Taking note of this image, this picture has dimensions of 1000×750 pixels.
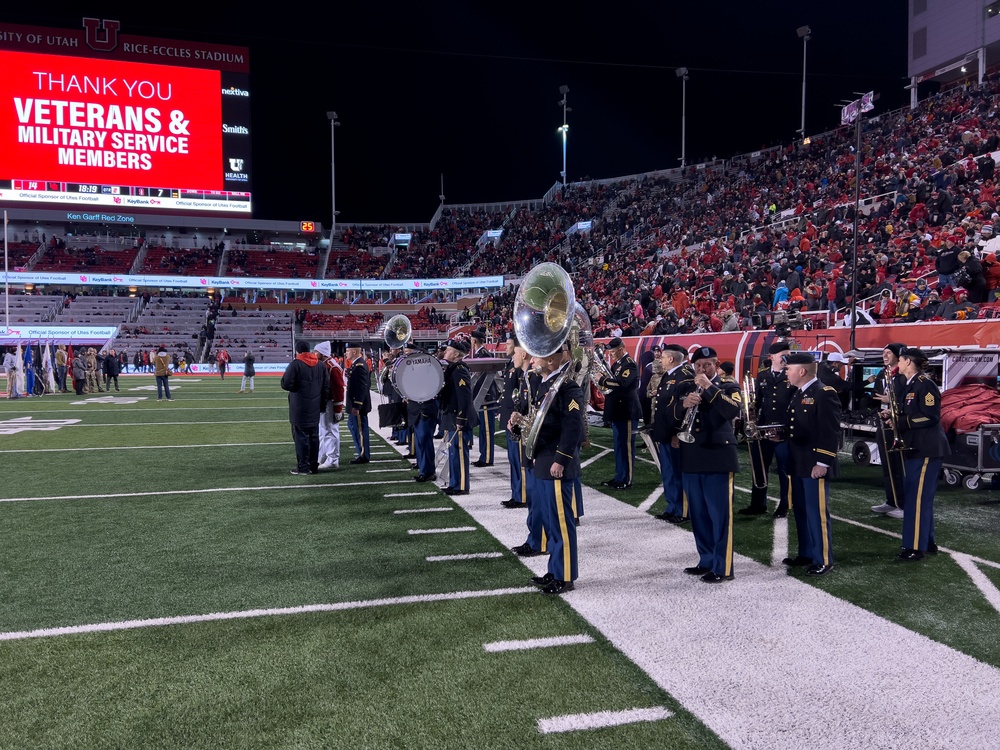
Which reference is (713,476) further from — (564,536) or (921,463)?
(921,463)

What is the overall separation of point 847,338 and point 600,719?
9800mm

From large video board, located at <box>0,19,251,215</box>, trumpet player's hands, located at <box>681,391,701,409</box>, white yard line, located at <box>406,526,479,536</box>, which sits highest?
large video board, located at <box>0,19,251,215</box>

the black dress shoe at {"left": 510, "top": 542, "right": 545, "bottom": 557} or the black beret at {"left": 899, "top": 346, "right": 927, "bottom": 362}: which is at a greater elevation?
the black beret at {"left": 899, "top": 346, "right": 927, "bottom": 362}

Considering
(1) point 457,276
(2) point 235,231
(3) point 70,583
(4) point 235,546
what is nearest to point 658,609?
(4) point 235,546

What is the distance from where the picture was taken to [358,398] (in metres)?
9.81

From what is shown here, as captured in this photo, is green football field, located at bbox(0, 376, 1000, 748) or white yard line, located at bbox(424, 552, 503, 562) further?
white yard line, located at bbox(424, 552, 503, 562)

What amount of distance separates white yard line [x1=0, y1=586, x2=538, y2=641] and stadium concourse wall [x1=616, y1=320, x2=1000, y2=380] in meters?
4.50

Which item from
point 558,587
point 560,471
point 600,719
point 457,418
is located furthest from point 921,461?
point 457,418

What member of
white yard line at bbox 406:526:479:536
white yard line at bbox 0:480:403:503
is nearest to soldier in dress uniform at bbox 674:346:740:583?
white yard line at bbox 406:526:479:536

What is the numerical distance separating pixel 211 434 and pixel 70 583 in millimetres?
8767

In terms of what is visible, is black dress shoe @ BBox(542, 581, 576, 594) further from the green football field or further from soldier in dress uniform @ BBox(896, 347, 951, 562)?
soldier in dress uniform @ BBox(896, 347, 951, 562)

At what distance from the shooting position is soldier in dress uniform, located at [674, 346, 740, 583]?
191 inches

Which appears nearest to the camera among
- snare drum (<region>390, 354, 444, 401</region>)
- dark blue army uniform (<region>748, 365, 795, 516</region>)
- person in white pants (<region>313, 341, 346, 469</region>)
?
dark blue army uniform (<region>748, 365, 795, 516</region>)

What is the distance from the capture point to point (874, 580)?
4.85 metres
